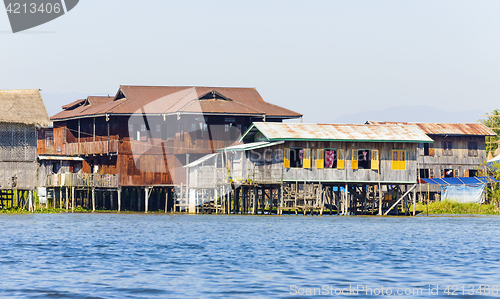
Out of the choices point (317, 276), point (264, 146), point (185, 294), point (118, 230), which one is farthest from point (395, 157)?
point (185, 294)

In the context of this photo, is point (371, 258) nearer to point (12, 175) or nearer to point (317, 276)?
point (317, 276)

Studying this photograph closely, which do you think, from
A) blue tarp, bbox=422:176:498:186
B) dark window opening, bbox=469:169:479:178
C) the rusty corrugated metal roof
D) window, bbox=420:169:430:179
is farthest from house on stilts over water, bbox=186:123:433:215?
dark window opening, bbox=469:169:479:178

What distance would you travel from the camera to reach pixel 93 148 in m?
54.1

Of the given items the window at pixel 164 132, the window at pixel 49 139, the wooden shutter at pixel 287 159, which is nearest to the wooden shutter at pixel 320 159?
the wooden shutter at pixel 287 159

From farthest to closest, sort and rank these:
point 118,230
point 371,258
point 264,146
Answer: point 264,146, point 118,230, point 371,258

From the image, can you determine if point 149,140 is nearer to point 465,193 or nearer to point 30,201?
point 30,201

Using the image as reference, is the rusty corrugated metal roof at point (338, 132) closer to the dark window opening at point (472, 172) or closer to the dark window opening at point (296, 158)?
the dark window opening at point (296, 158)

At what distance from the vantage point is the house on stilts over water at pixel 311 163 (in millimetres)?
45531

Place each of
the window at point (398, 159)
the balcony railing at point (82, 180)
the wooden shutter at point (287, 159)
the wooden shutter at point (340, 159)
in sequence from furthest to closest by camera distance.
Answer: the balcony railing at point (82, 180)
the window at point (398, 159)
the wooden shutter at point (340, 159)
the wooden shutter at point (287, 159)

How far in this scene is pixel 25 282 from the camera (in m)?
16.5

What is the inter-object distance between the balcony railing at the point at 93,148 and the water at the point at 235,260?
16854 millimetres

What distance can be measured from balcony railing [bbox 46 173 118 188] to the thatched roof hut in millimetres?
6229

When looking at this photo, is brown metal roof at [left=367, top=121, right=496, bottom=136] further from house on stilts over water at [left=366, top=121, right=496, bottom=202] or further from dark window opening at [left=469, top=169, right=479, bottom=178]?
dark window opening at [left=469, top=169, right=479, bottom=178]

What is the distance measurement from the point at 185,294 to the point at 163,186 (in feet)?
125
